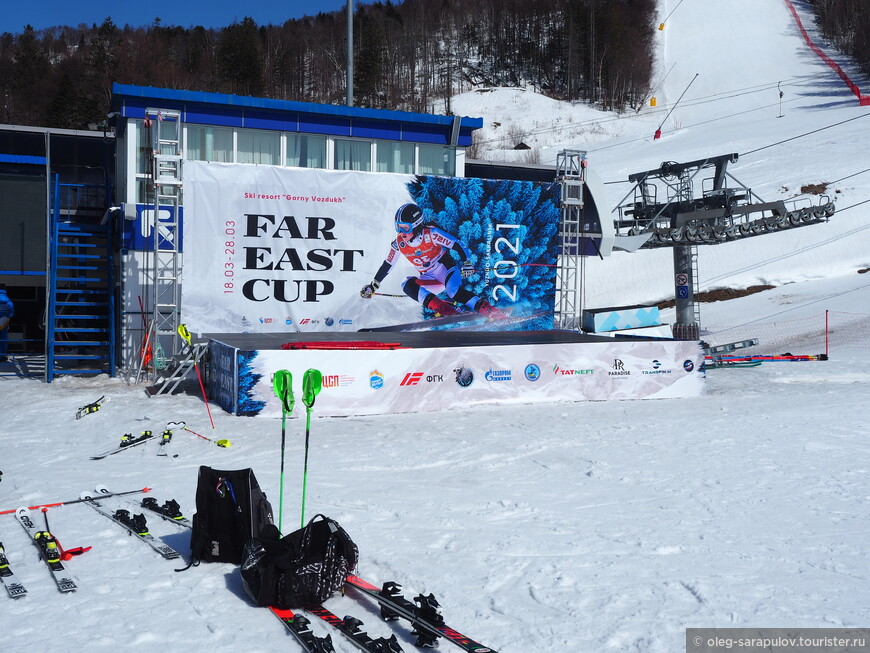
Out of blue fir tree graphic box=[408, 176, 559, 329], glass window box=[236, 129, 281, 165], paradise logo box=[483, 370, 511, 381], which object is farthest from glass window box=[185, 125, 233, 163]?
paradise logo box=[483, 370, 511, 381]

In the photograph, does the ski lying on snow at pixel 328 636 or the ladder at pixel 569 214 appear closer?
the ski lying on snow at pixel 328 636

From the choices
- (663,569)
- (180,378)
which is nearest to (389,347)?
(180,378)

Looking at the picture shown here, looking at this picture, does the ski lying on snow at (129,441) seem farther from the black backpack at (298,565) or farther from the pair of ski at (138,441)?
the black backpack at (298,565)

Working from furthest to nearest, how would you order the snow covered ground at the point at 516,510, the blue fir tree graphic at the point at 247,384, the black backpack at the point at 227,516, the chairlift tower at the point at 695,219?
the chairlift tower at the point at 695,219
the blue fir tree graphic at the point at 247,384
the black backpack at the point at 227,516
the snow covered ground at the point at 516,510

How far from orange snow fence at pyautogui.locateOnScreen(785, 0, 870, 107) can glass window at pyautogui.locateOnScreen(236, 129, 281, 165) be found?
164ft

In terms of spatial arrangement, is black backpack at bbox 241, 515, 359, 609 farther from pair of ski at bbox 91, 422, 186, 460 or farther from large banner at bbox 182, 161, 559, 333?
large banner at bbox 182, 161, 559, 333

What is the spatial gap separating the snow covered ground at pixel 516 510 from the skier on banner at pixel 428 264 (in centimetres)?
500

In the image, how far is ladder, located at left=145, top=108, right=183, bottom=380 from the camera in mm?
14617

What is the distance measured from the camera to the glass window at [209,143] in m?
16.9

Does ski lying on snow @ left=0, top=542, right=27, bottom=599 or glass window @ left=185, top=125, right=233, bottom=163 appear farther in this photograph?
glass window @ left=185, top=125, right=233, bottom=163

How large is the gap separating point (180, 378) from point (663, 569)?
9.93 m

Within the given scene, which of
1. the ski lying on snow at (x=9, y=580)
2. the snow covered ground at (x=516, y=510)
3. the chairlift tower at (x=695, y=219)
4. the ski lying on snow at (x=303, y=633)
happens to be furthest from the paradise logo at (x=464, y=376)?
the chairlift tower at (x=695, y=219)

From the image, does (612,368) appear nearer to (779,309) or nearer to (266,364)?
(266,364)

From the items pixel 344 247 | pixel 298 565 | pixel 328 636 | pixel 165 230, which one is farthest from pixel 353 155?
pixel 328 636
